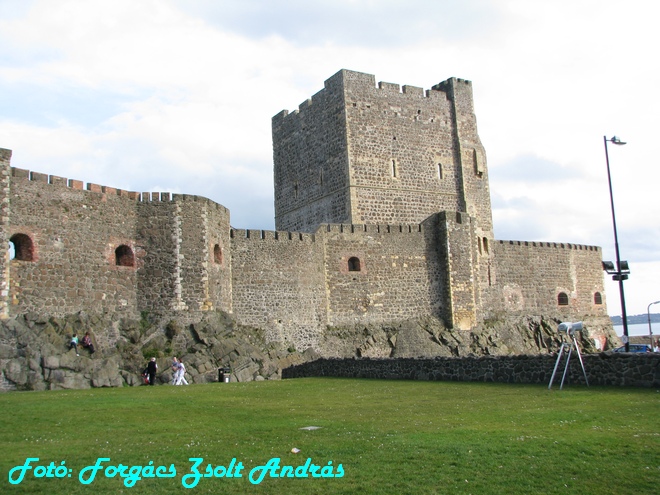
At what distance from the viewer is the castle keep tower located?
36.3 meters

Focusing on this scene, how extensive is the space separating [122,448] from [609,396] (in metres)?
9.40

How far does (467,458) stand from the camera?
8719 mm

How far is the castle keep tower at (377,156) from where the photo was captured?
36.3 m

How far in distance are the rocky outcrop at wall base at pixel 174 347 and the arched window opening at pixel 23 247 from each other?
1.93m

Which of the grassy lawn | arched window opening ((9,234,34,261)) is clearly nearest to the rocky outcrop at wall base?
arched window opening ((9,234,34,261))

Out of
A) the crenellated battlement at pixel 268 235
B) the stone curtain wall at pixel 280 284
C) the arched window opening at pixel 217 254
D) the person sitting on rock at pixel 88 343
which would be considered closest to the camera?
the person sitting on rock at pixel 88 343

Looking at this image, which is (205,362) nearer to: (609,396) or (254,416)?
(254,416)

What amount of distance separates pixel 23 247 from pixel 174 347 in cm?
591

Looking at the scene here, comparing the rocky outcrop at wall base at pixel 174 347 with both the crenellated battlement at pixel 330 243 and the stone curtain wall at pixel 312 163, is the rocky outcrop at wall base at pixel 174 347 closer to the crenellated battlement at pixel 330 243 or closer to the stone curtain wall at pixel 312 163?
the crenellated battlement at pixel 330 243

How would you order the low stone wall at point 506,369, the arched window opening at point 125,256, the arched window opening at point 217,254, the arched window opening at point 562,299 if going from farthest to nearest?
1. the arched window opening at point 562,299
2. the arched window opening at point 217,254
3. the arched window opening at point 125,256
4. the low stone wall at point 506,369

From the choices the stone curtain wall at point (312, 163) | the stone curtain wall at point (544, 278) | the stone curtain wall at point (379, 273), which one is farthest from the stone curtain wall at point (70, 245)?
the stone curtain wall at point (544, 278)

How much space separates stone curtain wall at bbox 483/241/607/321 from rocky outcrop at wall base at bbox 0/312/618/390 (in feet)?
17.8

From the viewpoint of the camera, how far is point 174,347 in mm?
→ 24188

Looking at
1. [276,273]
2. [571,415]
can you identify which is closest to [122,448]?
[571,415]
